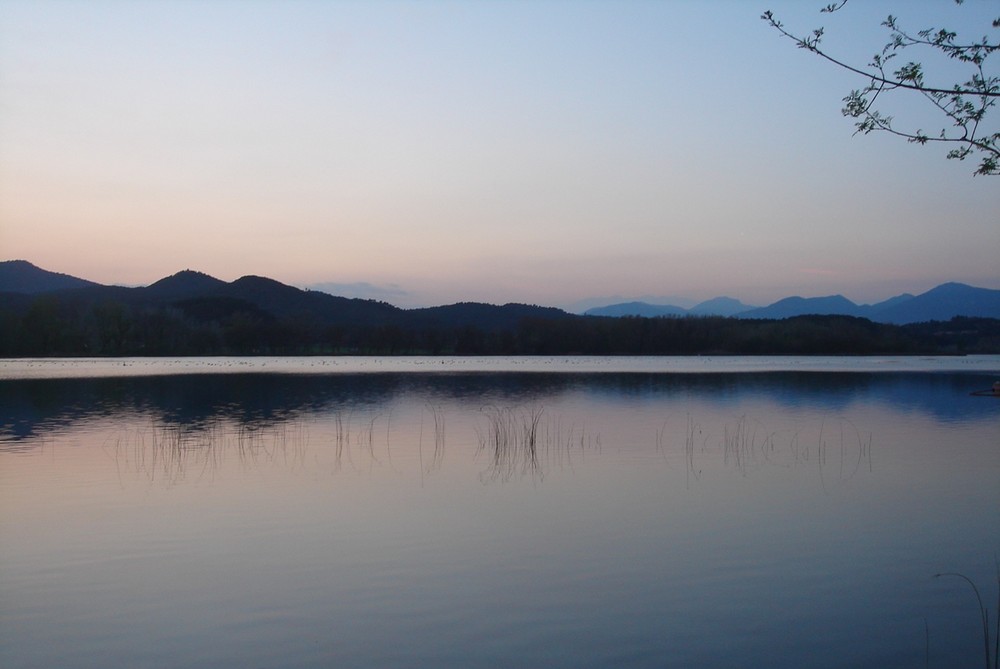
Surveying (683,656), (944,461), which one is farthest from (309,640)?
(944,461)

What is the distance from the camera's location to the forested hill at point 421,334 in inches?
4122

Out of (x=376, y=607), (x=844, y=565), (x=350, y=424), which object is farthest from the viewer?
(x=350, y=424)

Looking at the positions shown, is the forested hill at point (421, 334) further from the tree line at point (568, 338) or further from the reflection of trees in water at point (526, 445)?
the reflection of trees in water at point (526, 445)

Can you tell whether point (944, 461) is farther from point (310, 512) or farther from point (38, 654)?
point (38, 654)

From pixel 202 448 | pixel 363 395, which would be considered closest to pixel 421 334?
pixel 363 395

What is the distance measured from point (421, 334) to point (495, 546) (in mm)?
127541

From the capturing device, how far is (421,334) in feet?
453

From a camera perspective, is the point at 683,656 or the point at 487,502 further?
the point at 487,502

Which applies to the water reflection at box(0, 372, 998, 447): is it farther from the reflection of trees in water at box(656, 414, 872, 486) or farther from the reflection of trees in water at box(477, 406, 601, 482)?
the reflection of trees in water at box(656, 414, 872, 486)

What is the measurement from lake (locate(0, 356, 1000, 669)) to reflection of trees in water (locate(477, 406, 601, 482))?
14 cm

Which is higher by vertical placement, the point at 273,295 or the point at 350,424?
the point at 273,295

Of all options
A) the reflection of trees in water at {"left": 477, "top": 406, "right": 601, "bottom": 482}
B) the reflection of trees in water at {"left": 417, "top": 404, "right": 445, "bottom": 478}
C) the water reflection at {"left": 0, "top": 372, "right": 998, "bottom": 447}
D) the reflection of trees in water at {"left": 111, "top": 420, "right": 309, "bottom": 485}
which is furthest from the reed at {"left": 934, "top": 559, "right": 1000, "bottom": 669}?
the water reflection at {"left": 0, "top": 372, "right": 998, "bottom": 447}

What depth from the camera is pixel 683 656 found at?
727 centimetres

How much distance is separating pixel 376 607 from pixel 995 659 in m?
5.43
